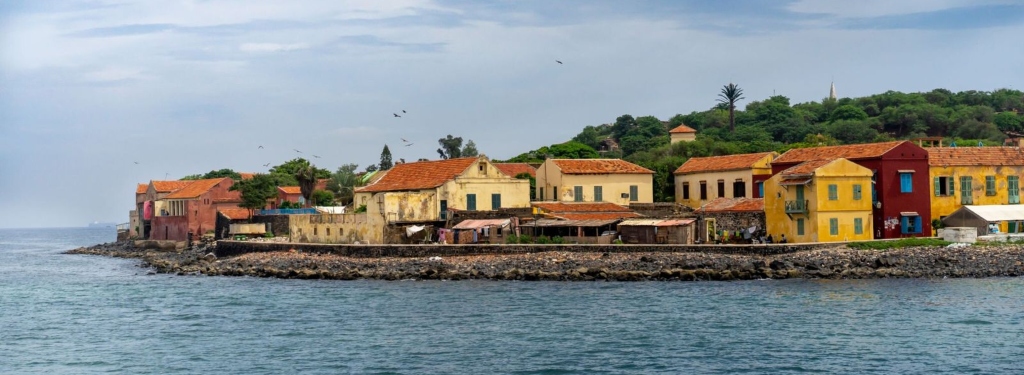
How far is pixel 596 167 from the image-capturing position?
62.0 m

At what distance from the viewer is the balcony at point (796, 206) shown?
1960 inches

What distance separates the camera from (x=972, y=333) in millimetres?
30891

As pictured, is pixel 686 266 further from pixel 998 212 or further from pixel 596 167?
pixel 596 167

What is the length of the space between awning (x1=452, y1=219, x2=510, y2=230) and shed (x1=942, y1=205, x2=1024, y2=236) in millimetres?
20741

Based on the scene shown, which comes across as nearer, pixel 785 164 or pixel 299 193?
pixel 785 164

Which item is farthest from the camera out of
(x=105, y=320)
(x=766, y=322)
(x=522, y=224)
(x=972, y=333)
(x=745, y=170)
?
(x=745, y=170)

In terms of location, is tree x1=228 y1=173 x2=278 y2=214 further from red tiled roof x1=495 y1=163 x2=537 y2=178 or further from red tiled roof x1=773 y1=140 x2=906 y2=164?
red tiled roof x1=773 y1=140 x2=906 y2=164

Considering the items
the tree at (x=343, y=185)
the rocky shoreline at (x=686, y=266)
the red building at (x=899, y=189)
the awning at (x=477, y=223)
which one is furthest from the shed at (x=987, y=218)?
the tree at (x=343, y=185)

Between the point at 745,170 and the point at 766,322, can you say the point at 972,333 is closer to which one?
the point at 766,322

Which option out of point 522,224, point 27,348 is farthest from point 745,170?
point 27,348

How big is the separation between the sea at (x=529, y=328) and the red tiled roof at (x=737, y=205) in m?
10.5

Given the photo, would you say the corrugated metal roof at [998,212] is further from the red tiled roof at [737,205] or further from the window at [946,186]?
the red tiled roof at [737,205]

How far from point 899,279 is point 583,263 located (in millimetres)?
12751

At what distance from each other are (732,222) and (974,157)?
11.9 m
